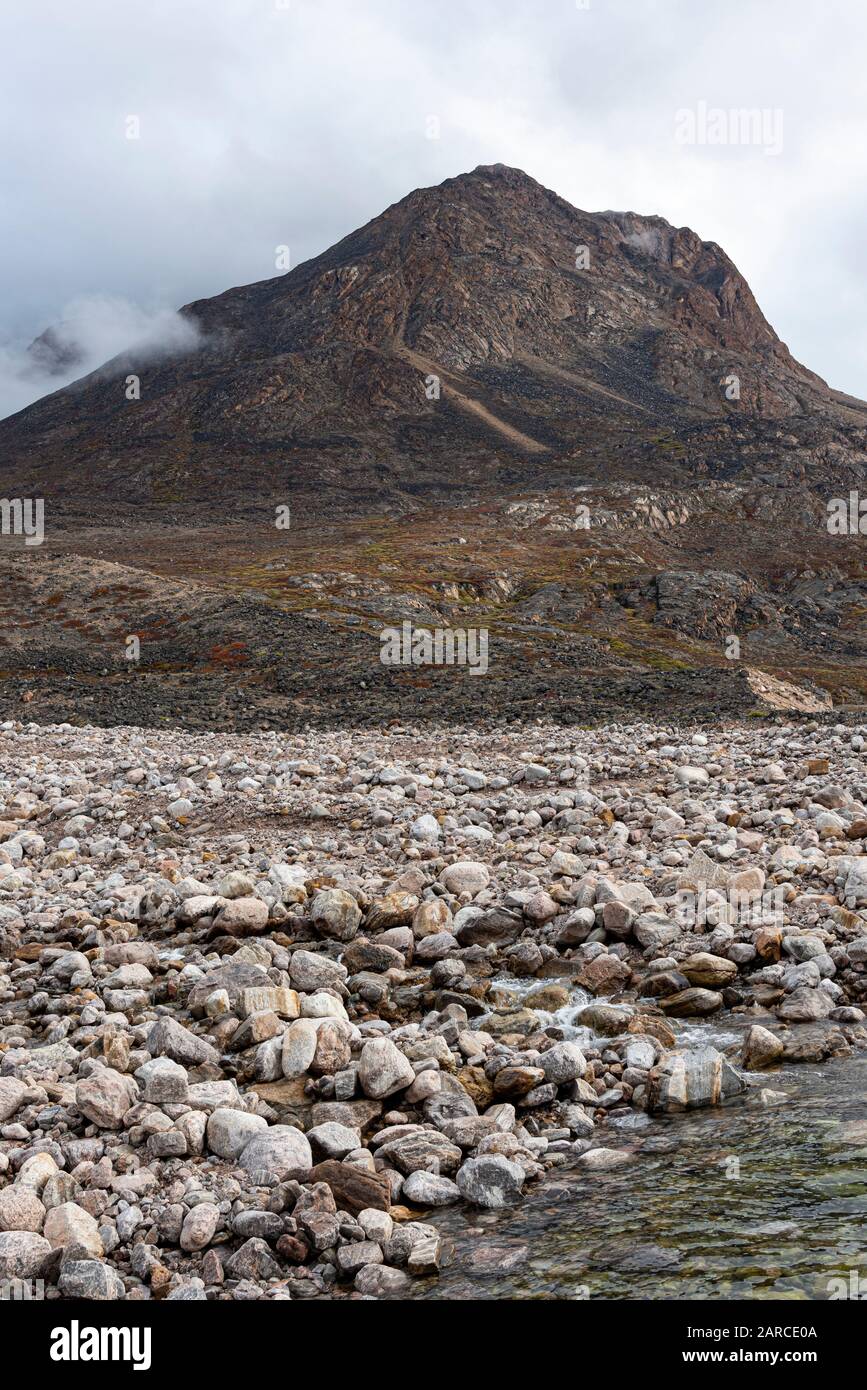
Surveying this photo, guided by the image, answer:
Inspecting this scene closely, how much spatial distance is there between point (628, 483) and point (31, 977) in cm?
14924

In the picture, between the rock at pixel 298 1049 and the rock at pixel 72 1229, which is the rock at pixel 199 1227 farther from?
the rock at pixel 298 1049

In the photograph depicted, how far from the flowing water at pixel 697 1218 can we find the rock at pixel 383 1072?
1374mm

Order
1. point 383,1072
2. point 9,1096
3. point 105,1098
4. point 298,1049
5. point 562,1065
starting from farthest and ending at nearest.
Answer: point 298,1049 < point 562,1065 < point 383,1072 < point 9,1096 < point 105,1098

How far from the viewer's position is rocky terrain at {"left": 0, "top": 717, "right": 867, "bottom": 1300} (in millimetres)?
6426

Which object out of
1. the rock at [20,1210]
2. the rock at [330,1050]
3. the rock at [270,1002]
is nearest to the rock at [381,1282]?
the rock at [20,1210]

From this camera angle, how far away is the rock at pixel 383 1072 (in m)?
8.00

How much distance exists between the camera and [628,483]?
497ft

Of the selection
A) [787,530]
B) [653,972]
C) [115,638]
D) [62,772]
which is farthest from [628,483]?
[653,972]

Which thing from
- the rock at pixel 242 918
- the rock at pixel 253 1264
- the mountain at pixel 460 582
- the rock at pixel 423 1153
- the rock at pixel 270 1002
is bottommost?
the rock at pixel 253 1264

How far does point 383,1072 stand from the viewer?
8008 mm

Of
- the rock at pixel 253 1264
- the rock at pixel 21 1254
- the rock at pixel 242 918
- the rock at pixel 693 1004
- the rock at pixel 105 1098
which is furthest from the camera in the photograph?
the rock at pixel 242 918

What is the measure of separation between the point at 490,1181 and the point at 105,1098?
2.96m

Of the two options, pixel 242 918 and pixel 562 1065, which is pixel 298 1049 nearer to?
pixel 562 1065

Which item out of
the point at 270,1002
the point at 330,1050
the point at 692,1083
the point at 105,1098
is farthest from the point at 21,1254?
the point at 692,1083
